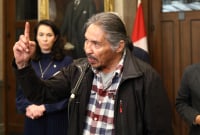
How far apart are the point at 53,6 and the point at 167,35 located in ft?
5.86

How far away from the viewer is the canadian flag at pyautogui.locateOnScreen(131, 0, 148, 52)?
429 cm

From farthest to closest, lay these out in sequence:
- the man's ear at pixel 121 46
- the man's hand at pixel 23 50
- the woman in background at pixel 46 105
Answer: the woman in background at pixel 46 105 → the man's ear at pixel 121 46 → the man's hand at pixel 23 50

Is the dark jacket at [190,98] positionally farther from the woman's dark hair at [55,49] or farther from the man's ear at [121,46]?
the woman's dark hair at [55,49]

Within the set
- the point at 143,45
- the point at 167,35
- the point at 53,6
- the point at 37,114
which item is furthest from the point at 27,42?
the point at 53,6

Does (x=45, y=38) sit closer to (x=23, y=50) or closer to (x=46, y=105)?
(x=46, y=105)

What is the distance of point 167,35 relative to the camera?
14.5 ft

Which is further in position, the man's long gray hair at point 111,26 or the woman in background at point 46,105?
the woman in background at point 46,105

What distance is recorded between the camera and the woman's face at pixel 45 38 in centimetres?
328

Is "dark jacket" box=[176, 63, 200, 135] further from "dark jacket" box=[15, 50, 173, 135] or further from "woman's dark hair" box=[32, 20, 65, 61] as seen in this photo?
"woman's dark hair" box=[32, 20, 65, 61]

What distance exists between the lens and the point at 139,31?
4.33 metres

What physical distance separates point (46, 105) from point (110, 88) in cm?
118

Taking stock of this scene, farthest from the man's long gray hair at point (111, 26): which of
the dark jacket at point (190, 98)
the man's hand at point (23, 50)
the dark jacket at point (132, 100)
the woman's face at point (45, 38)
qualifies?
the woman's face at point (45, 38)

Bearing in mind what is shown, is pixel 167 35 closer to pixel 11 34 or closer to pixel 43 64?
pixel 43 64

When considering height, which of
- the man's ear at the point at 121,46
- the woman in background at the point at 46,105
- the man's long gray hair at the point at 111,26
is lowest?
the woman in background at the point at 46,105
